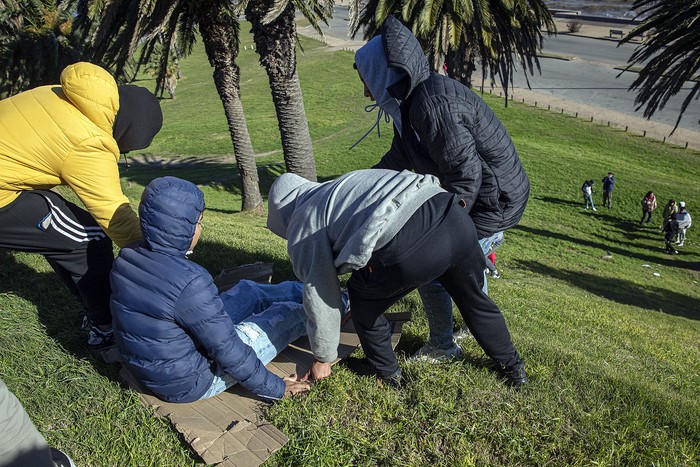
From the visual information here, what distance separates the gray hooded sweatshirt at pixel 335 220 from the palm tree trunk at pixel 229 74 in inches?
398

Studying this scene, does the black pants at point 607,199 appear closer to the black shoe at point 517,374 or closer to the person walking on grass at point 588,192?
the person walking on grass at point 588,192

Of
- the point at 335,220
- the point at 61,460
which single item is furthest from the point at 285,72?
the point at 61,460

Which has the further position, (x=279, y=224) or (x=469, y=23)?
(x=469, y=23)

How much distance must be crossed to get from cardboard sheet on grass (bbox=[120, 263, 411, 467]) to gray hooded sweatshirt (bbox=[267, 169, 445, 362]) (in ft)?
2.09

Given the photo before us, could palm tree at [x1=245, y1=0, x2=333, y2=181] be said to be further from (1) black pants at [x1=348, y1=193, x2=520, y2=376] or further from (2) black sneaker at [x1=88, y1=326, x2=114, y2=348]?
(1) black pants at [x1=348, y1=193, x2=520, y2=376]

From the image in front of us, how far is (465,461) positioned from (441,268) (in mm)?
982

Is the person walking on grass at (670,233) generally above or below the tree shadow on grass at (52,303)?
below

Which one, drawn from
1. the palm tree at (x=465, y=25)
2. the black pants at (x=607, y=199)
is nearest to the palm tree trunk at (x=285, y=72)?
the palm tree at (x=465, y=25)

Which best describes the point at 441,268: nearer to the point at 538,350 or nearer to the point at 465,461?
the point at 465,461

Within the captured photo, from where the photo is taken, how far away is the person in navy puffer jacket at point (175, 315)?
10.3 feet

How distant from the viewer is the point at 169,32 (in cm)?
1215

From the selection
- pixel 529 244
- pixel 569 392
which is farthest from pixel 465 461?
pixel 529 244

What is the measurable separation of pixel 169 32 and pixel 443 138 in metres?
10.2

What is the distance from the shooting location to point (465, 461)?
3029 mm
